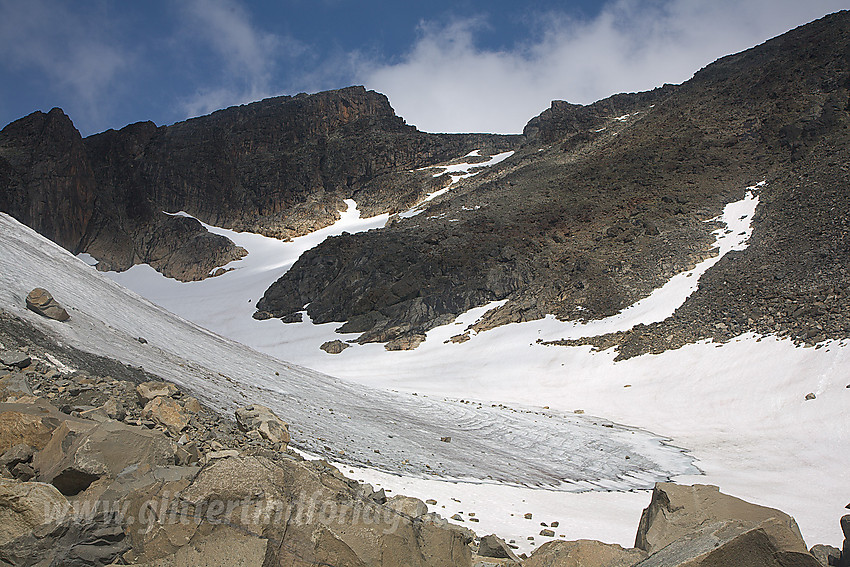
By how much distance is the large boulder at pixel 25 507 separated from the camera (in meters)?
3.80

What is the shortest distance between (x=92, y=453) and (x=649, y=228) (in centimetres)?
4162

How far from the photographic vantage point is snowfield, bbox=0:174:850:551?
385 inches

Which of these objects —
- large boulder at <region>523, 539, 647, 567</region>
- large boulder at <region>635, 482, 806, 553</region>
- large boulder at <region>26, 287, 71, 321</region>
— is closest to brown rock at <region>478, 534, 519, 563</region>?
large boulder at <region>523, 539, 647, 567</region>

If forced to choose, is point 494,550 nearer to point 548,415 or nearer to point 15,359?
point 15,359

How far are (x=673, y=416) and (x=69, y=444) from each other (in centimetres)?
2015

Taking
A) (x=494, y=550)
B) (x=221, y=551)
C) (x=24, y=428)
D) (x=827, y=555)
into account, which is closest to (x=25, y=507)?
(x=24, y=428)

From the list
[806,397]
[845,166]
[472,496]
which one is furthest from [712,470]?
[845,166]

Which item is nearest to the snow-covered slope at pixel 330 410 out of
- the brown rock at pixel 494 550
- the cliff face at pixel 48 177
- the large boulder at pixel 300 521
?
the brown rock at pixel 494 550

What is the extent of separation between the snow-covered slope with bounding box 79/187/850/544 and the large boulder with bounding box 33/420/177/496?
5.00 metres

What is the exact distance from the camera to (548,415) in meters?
20.1

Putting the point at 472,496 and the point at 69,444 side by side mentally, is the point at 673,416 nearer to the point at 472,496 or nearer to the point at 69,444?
the point at 472,496

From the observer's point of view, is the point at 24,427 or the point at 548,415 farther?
the point at 548,415

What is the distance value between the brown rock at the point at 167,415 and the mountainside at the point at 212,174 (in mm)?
66484

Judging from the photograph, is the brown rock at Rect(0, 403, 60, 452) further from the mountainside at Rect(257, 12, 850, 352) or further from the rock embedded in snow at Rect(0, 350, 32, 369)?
the mountainside at Rect(257, 12, 850, 352)
